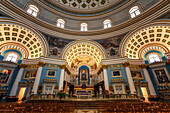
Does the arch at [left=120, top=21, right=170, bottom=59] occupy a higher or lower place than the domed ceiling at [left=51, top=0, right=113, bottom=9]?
lower

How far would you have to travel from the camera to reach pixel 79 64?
30031mm

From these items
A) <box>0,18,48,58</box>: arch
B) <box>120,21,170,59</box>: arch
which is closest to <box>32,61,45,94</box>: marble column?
<box>0,18,48,58</box>: arch

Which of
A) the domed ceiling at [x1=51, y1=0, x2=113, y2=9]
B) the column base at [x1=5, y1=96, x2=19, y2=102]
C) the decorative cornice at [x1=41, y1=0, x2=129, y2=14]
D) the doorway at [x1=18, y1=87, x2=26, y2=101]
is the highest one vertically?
the domed ceiling at [x1=51, y1=0, x2=113, y2=9]

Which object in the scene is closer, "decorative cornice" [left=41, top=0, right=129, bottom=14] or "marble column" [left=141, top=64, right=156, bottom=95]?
"marble column" [left=141, top=64, right=156, bottom=95]

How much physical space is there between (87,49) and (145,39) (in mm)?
14700

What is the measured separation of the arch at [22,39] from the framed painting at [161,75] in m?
24.6

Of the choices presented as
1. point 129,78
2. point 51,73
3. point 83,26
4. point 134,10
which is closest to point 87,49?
point 83,26

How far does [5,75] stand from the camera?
656 inches

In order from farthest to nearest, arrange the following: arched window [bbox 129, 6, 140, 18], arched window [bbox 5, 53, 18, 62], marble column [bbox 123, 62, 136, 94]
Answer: arched window [bbox 129, 6, 140, 18], arched window [bbox 5, 53, 18, 62], marble column [bbox 123, 62, 136, 94]

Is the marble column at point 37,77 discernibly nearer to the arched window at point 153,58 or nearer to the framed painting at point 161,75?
the framed painting at point 161,75

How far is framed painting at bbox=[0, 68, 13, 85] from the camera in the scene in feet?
53.0

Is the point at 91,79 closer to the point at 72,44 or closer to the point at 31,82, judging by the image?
the point at 72,44

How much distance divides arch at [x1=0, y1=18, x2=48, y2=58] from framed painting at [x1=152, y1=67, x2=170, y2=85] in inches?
967

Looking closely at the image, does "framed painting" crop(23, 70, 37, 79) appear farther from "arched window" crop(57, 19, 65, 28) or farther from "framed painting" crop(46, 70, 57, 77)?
"arched window" crop(57, 19, 65, 28)
